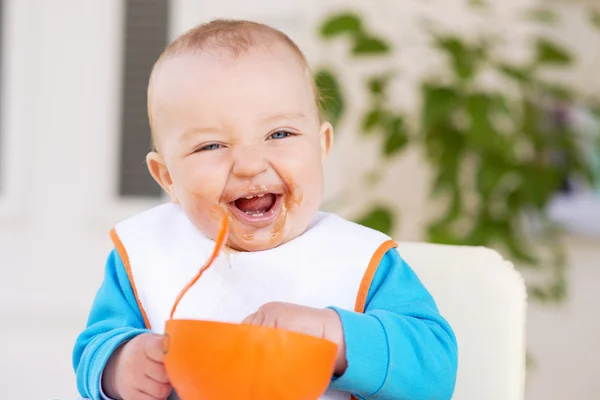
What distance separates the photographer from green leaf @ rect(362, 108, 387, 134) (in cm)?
236

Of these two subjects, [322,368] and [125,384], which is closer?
[322,368]

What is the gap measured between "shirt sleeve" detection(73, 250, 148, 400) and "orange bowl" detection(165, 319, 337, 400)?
0.21 metres

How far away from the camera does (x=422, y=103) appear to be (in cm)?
224

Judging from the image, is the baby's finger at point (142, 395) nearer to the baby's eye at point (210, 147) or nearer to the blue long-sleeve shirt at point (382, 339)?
the blue long-sleeve shirt at point (382, 339)

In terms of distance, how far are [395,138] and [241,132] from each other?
1.56 meters

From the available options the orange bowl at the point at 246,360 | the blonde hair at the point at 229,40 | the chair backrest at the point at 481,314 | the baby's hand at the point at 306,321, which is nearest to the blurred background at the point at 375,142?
the chair backrest at the point at 481,314

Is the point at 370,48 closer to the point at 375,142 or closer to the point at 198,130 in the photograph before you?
the point at 375,142

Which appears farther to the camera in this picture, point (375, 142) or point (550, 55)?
point (375, 142)

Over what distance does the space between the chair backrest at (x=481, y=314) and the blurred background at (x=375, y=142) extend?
125 cm

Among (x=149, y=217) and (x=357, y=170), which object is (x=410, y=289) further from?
(x=357, y=170)

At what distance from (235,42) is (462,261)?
0.36 metres

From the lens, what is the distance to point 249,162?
0.80m

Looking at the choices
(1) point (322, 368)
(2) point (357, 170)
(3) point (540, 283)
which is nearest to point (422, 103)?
(2) point (357, 170)

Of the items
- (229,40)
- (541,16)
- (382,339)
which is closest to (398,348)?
(382,339)
